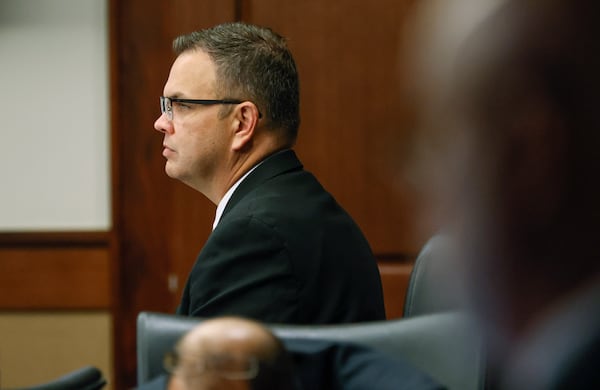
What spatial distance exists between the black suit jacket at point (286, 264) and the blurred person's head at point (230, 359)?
417 mm

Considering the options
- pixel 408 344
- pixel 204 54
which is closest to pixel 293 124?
pixel 204 54

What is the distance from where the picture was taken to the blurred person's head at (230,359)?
2.34 ft

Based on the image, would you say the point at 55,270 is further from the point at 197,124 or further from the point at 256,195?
the point at 256,195

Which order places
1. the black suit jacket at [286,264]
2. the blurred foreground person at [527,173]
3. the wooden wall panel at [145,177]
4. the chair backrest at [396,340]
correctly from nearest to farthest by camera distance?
the blurred foreground person at [527,173], the chair backrest at [396,340], the black suit jacket at [286,264], the wooden wall panel at [145,177]

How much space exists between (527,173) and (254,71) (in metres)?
1.20

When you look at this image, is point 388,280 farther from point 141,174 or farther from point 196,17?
point 196,17

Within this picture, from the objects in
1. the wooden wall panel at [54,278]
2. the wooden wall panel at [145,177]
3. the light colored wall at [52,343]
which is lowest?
the light colored wall at [52,343]

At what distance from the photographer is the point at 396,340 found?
1.01 metres

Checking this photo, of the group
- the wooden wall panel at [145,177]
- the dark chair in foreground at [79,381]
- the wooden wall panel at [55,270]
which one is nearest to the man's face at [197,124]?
the dark chair in foreground at [79,381]

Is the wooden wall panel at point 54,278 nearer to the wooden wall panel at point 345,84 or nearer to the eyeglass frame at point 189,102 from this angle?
the wooden wall panel at point 345,84

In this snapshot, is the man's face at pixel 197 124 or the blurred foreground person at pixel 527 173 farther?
the man's face at pixel 197 124

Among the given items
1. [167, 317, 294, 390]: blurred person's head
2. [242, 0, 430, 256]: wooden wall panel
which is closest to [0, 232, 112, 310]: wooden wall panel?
[242, 0, 430, 256]: wooden wall panel

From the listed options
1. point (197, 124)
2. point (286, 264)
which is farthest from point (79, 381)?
point (197, 124)

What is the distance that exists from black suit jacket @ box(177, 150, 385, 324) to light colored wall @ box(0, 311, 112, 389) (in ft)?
4.23
